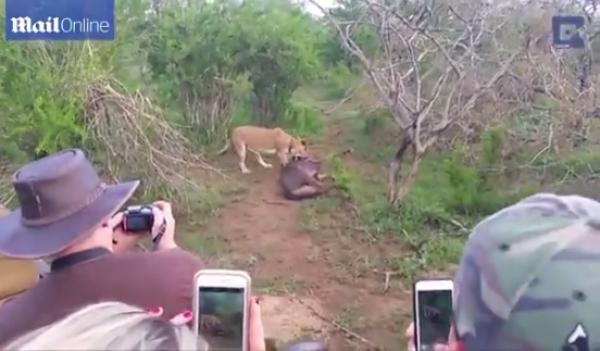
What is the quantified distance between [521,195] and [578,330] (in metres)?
3.42

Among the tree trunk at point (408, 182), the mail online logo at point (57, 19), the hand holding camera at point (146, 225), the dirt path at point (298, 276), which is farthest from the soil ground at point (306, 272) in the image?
the hand holding camera at point (146, 225)

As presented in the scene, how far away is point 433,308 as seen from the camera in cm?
92

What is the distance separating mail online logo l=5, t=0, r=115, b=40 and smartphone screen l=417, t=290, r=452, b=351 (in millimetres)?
2512

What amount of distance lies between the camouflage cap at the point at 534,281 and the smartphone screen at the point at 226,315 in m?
0.31

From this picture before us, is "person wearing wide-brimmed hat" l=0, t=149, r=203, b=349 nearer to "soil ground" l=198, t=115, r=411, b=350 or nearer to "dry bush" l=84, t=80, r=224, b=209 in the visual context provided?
"soil ground" l=198, t=115, r=411, b=350

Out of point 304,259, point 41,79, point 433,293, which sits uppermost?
point 41,79

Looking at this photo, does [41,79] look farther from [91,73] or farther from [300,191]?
[300,191]

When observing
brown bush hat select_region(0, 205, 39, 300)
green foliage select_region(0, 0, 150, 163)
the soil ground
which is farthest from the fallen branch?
brown bush hat select_region(0, 205, 39, 300)

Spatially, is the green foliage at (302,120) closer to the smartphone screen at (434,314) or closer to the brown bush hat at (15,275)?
the brown bush hat at (15,275)

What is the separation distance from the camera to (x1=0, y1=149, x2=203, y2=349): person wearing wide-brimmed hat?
1107mm

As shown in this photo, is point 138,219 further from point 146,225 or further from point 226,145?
point 226,145

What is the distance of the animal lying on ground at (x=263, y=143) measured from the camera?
436 centimetres

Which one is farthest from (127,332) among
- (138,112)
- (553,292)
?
(138,112)

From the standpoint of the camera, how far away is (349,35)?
4.27 metres
